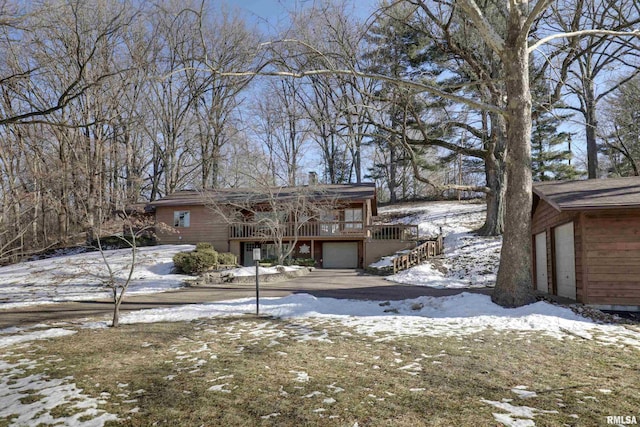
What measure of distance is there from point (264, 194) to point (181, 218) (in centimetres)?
729

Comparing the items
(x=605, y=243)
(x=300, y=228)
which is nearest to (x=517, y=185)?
(x=605, y=243)

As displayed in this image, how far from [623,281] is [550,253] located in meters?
2.70

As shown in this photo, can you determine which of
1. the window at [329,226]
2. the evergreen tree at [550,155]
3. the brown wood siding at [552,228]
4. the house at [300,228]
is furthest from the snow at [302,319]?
the evergreen tree at [550,155]

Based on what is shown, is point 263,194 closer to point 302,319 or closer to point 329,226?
point 329,226

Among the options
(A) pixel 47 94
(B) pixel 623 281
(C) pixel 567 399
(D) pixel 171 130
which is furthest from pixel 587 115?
(A) pixel 47 94

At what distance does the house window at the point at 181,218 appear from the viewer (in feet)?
84.0

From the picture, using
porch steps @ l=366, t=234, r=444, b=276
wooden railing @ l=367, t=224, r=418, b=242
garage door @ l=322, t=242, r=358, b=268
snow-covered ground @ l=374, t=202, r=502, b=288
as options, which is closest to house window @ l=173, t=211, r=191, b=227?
garage door @ l=322, t=242, r=358, b=268

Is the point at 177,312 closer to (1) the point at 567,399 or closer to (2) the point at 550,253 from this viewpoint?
(1) the point at 567,399

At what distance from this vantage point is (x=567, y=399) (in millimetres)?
3666

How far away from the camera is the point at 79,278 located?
677 inches

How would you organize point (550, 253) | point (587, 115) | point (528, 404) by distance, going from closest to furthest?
point (528, 404)
point (550, 253)
point (587, 115)

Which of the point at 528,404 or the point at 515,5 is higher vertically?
the point at 515,5

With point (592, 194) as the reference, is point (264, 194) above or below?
above

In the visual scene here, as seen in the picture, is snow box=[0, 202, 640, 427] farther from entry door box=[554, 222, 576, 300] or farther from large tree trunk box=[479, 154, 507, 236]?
entry door box=[554, 222, 576, 300]
